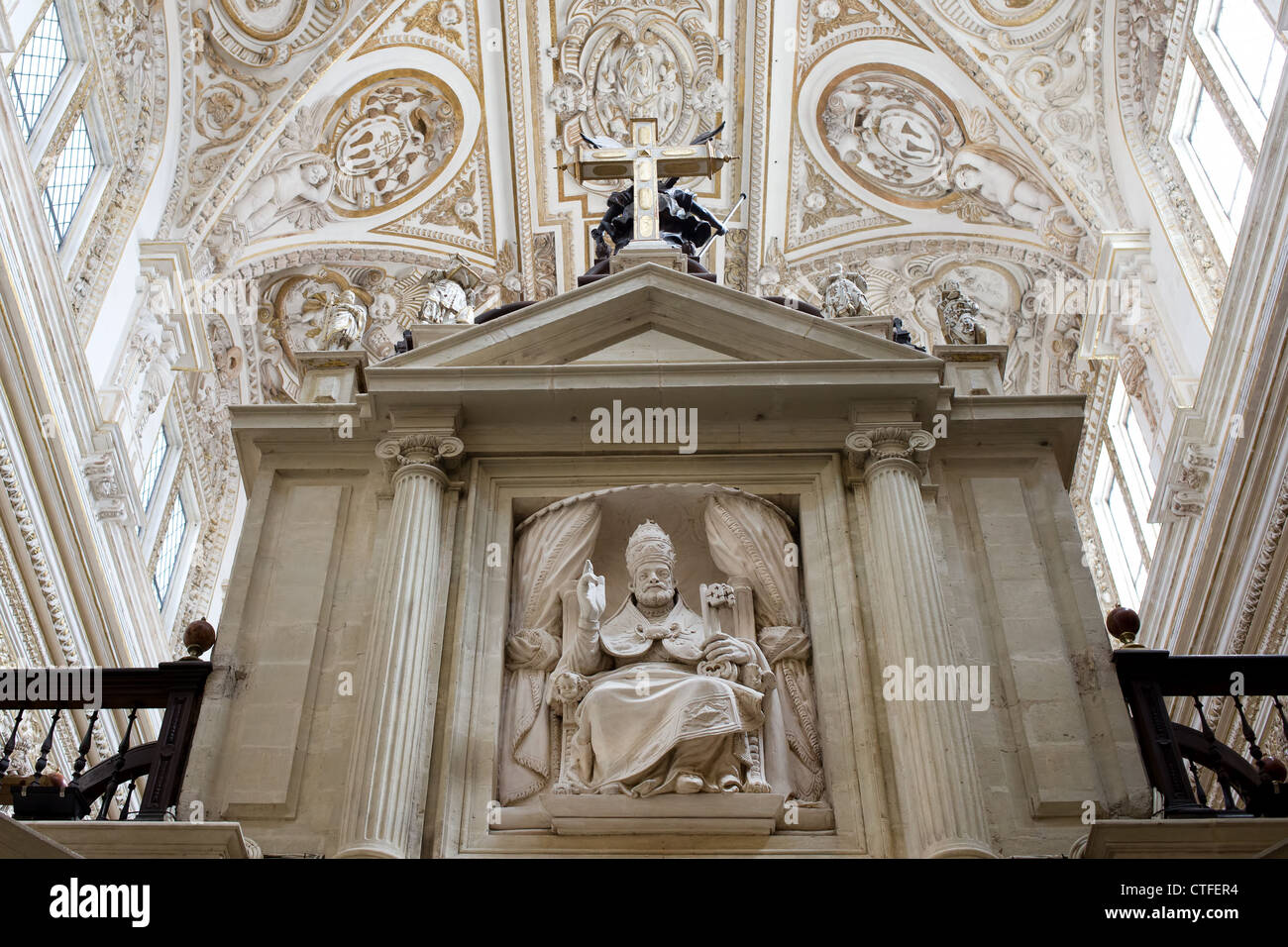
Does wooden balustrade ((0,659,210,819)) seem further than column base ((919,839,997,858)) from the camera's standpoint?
Yes

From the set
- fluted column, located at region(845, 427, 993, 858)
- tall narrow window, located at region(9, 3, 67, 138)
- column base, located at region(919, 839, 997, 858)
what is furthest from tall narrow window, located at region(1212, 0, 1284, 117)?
tall narrow window, located at region(9, 3, 67, 138)

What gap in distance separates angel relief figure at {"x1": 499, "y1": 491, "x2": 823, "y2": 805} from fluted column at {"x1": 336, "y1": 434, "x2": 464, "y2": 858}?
1.76ft

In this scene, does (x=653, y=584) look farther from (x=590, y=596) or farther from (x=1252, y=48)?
(x=1252, y=48)

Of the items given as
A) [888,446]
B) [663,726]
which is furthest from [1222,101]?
[663,726]

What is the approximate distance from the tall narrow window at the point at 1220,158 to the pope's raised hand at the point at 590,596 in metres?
9.85

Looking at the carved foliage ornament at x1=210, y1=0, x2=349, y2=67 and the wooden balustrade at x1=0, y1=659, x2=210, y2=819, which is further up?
the carved foliage ornament at x1=210, y1=0, x2=349, y2=67

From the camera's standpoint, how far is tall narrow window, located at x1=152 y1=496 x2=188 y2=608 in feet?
57.8

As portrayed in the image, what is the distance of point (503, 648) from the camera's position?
7660mm

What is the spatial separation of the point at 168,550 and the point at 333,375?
956 centimetres

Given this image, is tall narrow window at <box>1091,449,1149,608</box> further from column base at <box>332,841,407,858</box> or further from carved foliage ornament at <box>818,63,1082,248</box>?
column base at <box>332,841,407,858</box>

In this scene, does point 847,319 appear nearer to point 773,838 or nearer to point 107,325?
point 773,838

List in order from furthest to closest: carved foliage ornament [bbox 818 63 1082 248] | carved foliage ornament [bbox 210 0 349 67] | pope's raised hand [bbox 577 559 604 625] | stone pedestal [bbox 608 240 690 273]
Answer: carved foliage ornament [bbox 818 63 1082 248]
carved foliage ornament [bbox 210 0 349 67]
stone pedestal [bbox 608 240 690 273]
pope's raised hand [bbox 577 559 604 625]
